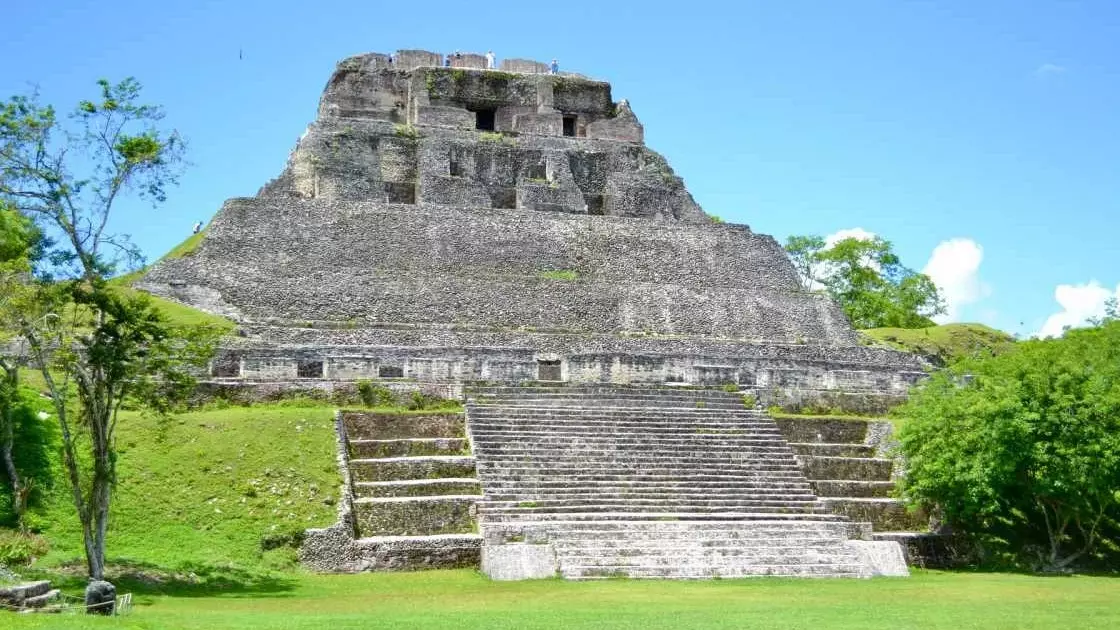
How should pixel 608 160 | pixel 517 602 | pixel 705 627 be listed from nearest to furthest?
1. pixel 705 627
2. pixel 517 602
3. pixel 608 160

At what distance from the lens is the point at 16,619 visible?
960 centimetres

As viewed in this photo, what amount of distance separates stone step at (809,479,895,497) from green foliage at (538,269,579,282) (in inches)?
360

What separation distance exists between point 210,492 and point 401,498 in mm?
2542

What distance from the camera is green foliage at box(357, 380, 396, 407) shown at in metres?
20.2

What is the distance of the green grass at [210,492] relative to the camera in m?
14.8

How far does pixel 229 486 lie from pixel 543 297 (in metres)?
10.7

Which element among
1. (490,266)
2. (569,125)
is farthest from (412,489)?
(569,125)

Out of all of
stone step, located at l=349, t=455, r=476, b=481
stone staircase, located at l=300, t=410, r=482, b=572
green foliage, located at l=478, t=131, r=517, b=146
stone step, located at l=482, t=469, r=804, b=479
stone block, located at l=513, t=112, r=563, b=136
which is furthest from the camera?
stone block, located at l=513, t=112, r=563, b=136

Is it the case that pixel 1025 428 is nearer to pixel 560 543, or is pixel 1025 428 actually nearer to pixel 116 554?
pixel 560 543

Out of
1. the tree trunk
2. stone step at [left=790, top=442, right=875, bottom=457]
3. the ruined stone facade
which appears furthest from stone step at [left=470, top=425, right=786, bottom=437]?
the tree trunk

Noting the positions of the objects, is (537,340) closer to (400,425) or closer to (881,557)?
(400,425)

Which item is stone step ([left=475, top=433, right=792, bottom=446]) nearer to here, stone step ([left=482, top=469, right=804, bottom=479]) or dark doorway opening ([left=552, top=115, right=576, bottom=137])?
stone step ([left=482, top=469, right=804, bottom=479])

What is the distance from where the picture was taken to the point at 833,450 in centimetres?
2017

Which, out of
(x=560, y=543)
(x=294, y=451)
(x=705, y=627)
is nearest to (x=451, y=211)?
(x=294, y=451)
